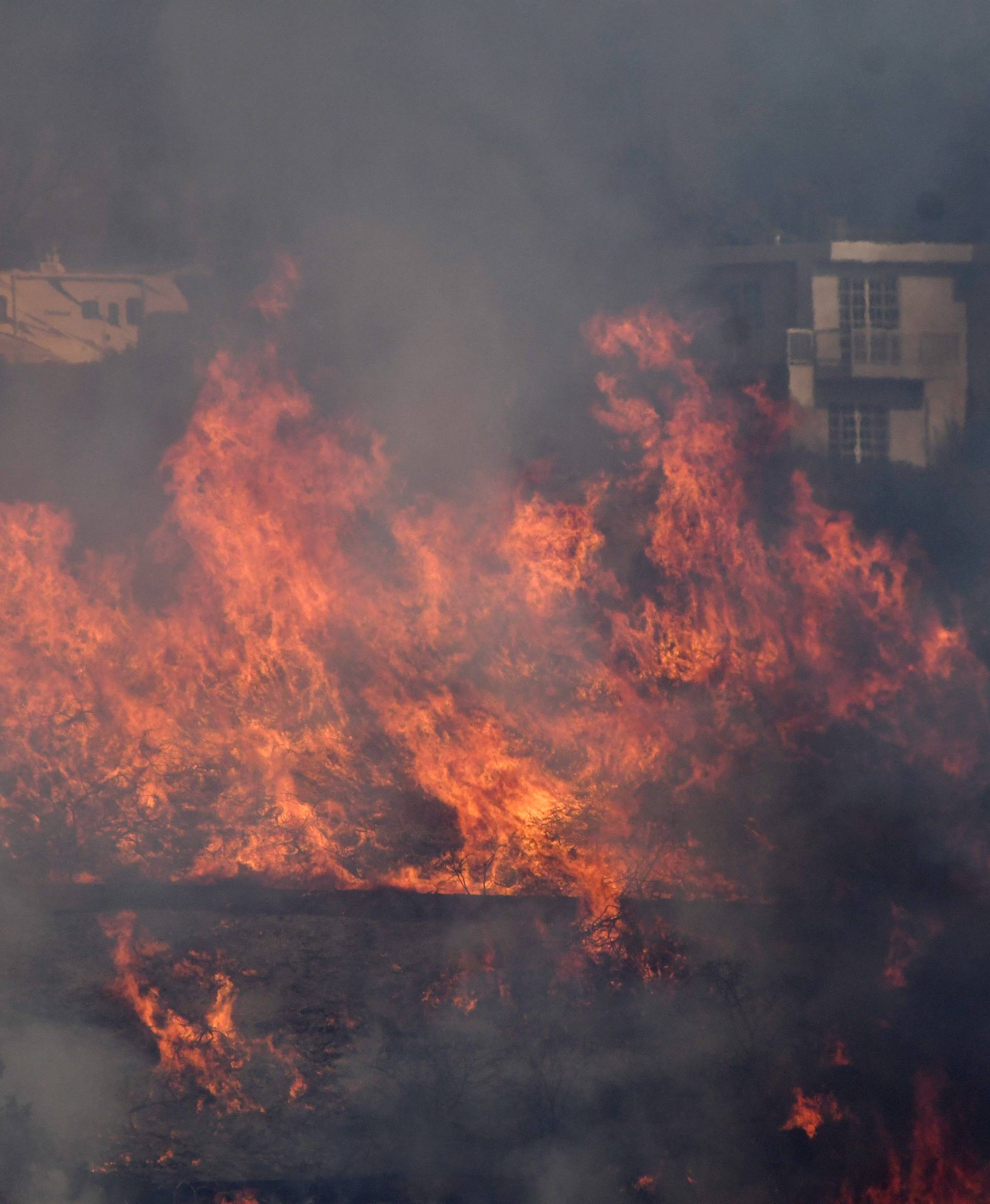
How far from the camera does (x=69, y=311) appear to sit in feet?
47.1

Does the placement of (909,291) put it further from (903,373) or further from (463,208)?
(463,208)

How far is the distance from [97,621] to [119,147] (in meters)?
5.65

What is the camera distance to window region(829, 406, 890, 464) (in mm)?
18641

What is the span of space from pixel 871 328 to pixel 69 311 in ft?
48.4

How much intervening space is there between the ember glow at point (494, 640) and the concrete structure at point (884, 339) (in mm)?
8883

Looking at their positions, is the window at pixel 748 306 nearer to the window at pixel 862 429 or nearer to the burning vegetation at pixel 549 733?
the window at pixel 862 429

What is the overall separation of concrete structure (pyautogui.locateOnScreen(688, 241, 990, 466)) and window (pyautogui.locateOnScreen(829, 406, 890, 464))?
0.07ft

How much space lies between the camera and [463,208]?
35.8 ft

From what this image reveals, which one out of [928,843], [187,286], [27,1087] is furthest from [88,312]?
[928,843]

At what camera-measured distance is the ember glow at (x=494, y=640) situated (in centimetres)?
998

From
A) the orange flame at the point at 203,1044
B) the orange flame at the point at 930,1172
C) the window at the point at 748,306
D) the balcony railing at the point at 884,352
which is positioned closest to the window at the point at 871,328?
the balcony railing at the point at 884,352

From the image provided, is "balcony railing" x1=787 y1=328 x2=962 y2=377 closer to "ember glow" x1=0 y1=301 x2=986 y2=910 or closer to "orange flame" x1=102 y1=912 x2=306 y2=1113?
"ember glow" x1=0 y1=301 x2=986 y2=910

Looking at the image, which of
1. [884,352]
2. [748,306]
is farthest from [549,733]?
[884,352]

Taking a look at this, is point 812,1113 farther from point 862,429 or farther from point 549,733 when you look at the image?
point 862,429
